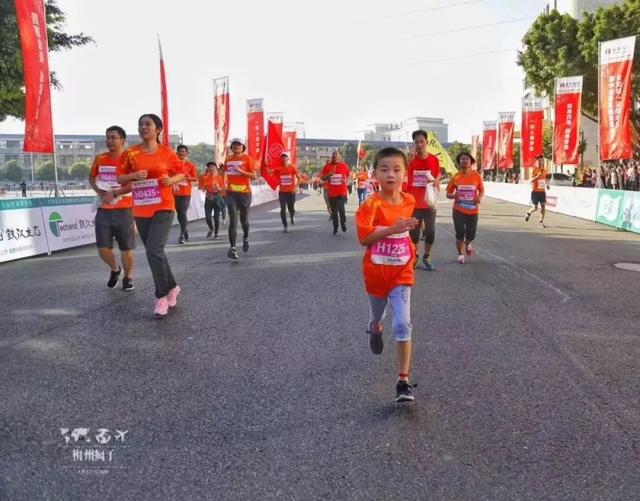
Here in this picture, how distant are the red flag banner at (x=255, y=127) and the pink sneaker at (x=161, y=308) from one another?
81.8 ft

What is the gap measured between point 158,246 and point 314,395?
3089 millimetres

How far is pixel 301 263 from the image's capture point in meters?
10.1

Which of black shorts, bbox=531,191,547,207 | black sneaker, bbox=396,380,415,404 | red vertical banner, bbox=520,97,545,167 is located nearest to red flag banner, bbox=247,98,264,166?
red vertical banner, bbox=520,97,545,167

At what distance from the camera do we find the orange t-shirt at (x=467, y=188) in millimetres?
9773

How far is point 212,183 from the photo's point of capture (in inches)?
607

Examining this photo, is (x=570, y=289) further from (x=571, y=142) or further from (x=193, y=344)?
(x=571, y=142)

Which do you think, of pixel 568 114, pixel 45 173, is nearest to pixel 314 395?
pixel 568 114

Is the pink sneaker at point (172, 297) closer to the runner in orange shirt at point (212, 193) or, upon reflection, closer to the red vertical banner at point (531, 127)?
the runner in orange shirt at point (212, 193)

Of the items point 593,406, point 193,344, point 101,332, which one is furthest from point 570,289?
point 101,332

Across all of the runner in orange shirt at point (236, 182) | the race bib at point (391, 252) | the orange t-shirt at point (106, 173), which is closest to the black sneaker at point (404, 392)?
the race bib at point (391, 252)

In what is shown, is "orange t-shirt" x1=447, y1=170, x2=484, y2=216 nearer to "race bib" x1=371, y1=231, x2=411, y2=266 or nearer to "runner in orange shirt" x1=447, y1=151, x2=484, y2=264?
"runner in orange shirt" x1=447, y1=151, x2=484, y2=264

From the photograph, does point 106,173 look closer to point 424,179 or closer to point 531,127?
point 424,179

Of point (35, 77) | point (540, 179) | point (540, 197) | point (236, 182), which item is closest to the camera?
point (236, 182)

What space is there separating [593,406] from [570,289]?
4.28 metres
